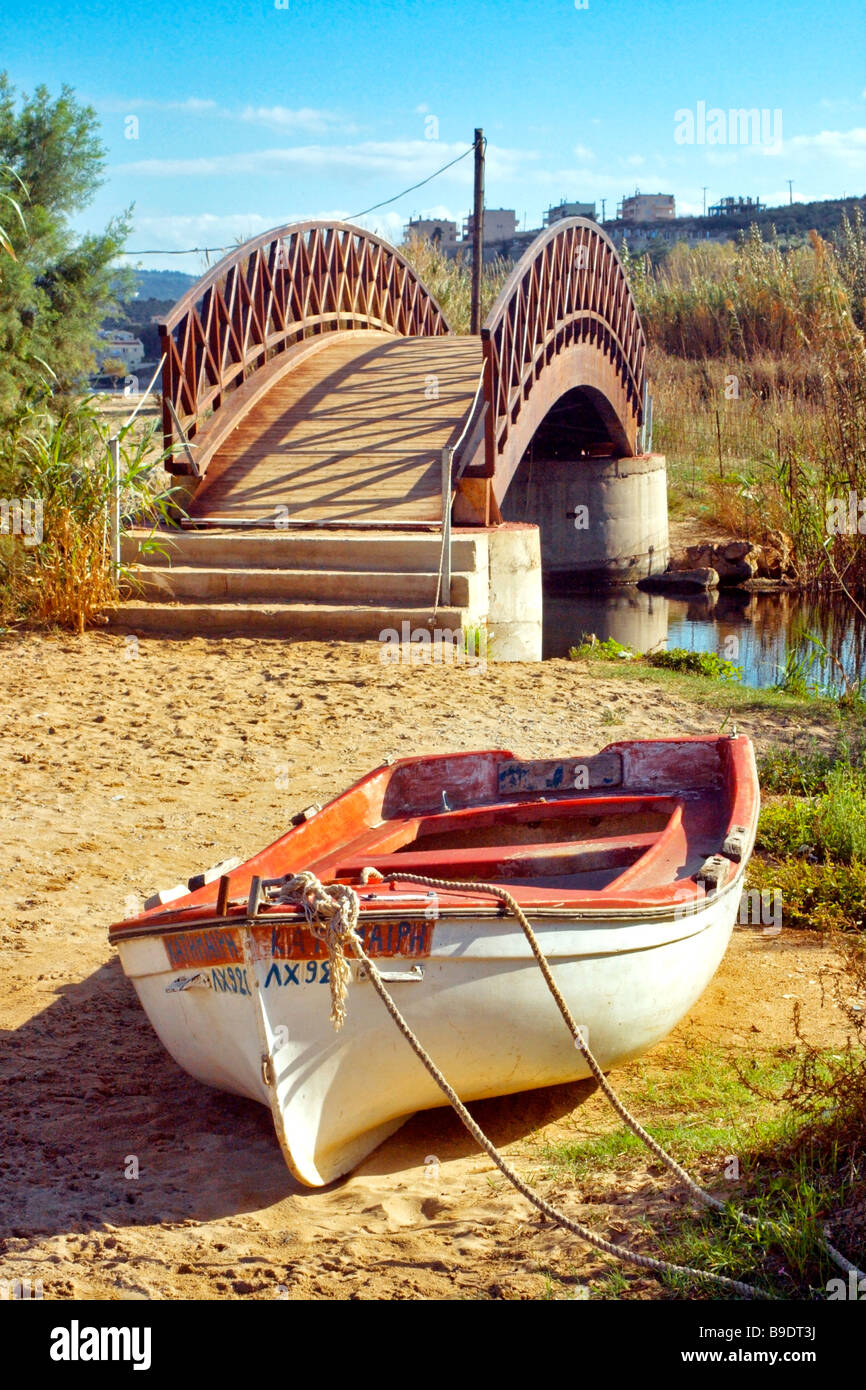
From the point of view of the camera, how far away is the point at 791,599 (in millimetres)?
20531

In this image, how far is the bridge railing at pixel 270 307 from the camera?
14734mm

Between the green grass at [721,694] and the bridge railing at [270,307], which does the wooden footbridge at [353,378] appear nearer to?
the bridge railing at [270,307]

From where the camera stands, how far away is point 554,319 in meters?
19.8

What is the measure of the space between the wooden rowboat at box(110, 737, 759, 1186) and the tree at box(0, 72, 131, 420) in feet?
37.7

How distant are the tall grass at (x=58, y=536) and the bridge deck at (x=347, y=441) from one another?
6.95 ft

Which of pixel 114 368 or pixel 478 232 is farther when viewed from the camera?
pixel 478 232

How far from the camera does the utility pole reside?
29938 millimetres

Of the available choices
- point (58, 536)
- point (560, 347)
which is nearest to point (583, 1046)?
point (58, 536)

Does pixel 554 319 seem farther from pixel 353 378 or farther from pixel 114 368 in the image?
pixel 114 368

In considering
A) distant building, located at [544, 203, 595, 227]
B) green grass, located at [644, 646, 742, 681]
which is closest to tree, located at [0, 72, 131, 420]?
green grass, located at [644, 646, 742, 681]

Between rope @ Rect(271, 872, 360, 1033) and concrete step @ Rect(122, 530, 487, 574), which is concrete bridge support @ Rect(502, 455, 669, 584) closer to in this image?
concrete step @ Rect(122, 530, 487, 574)
